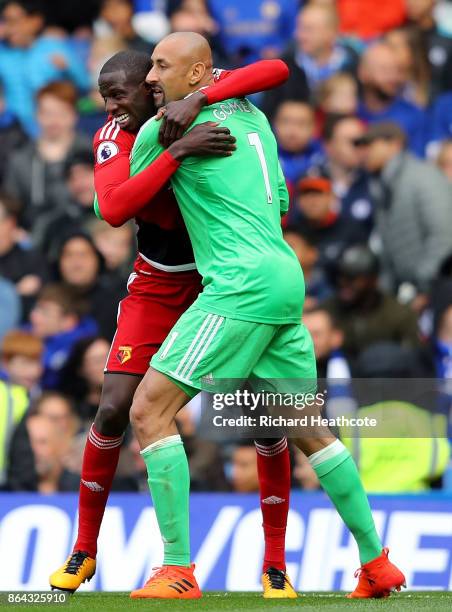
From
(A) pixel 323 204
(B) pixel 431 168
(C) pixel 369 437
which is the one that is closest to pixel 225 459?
(C) pixel 369 437

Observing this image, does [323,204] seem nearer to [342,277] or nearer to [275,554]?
[342,277]

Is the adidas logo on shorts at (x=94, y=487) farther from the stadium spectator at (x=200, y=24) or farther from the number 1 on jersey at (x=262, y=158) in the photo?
the stadium spectator at (x=200, y=24)

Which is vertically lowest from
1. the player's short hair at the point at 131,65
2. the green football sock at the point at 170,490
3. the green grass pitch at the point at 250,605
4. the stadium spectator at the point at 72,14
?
the green grass pitch at the point at 250,605

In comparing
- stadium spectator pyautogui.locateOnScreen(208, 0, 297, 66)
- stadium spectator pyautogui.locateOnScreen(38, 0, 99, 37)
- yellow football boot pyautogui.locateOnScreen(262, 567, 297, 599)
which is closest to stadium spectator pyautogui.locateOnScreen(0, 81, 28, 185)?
stadium spectator pyautogui.locateOnScreen(38, 0, 99, 37)

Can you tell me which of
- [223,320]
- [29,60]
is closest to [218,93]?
[223,320]

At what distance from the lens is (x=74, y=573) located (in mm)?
5812

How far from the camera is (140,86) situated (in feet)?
18.7

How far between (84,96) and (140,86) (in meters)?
5.93

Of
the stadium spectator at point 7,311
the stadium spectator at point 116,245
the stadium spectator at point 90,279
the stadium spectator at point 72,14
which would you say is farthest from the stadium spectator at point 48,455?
the stadium spectator at point 72,14

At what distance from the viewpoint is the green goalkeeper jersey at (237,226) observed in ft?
17.1

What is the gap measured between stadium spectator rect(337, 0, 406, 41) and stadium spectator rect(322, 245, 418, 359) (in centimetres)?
273

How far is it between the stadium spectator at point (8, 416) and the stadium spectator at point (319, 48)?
3827 mm

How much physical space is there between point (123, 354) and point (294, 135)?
5.26 metres

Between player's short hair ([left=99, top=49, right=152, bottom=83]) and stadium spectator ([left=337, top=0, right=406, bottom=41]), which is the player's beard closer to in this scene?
player's short hair ([left=99, top=49, right=152, bottom=83])
